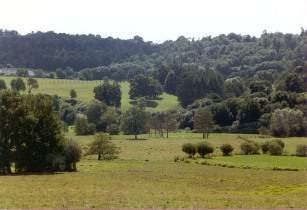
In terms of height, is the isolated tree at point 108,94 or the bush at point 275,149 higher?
the isolated tree at point 108,94

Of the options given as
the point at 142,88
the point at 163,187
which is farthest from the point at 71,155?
the point at 142,88

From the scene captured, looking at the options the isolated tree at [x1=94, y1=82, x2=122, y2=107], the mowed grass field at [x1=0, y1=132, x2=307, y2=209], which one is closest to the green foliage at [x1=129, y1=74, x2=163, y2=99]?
the isolated tree at [x1=94, y1=82, x2=122, y2=107]

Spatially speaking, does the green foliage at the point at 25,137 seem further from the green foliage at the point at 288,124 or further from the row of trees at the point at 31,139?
the green foliage at the point at 288,124

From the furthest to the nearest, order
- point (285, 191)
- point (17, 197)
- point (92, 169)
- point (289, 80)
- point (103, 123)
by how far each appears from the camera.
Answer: point (289, 80), point (103, 123), point (92, 169), point (285, 191), point (17, 197)

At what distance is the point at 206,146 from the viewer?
251 feet

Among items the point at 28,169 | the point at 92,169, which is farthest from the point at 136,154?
the point at 28,169

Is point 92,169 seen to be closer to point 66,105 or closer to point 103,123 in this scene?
point 103,123

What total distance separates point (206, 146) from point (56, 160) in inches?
1279

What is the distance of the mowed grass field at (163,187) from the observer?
97.7 ft

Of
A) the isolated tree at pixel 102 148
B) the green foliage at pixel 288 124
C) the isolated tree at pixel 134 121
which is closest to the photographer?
the isolated tree at pixel 102 148

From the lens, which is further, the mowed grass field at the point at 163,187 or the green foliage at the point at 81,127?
the green foliage at the point at 81,127

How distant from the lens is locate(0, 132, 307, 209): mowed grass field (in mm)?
29781

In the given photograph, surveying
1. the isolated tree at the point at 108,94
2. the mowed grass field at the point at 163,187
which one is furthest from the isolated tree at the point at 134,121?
the mowed grass field at the point at 163,187

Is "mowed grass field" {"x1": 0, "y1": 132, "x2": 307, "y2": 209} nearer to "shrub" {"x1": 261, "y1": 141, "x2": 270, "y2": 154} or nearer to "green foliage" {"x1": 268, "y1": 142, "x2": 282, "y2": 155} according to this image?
"green foliage" {"x1": 268, "y1": 142, "x2": 282, "y2": 155}
